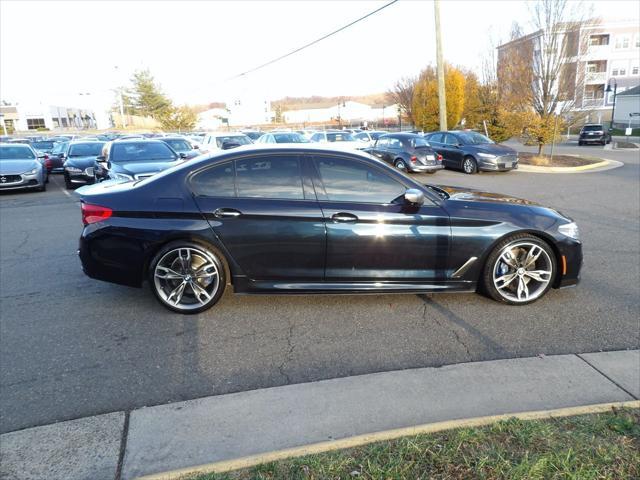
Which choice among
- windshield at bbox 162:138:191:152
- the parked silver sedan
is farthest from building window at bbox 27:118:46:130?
the parked silver sedan

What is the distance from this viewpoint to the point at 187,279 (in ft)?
14.0

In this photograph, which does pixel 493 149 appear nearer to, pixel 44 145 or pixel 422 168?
pixel 422 168

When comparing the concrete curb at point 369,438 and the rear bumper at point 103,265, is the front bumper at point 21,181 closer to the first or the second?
the rear bumper at point 103,265

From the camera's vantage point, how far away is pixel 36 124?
9031cm

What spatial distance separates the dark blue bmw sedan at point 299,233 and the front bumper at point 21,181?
433 inches

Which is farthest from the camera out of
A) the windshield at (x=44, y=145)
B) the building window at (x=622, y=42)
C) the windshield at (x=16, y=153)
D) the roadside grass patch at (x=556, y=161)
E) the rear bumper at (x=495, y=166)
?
the building window at (x=622, y=42)

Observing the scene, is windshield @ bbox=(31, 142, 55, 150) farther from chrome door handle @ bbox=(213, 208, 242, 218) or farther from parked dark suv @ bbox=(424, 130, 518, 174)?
chrome door handle @ bbox=(213, 208, 242, 218)

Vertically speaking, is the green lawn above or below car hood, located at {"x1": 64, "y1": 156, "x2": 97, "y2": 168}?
below

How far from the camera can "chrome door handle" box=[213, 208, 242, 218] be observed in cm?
417

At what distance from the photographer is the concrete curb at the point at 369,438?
228 cm

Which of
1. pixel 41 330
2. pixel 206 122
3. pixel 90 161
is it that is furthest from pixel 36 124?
pixel 41 330

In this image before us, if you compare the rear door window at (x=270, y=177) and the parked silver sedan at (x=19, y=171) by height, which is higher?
the rear door window at (x=270, y=177)

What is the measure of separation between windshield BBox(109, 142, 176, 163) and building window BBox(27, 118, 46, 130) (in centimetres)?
9506

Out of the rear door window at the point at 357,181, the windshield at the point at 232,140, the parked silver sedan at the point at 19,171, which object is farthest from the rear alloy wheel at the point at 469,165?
the parked silver sedan at the point at 19,171
